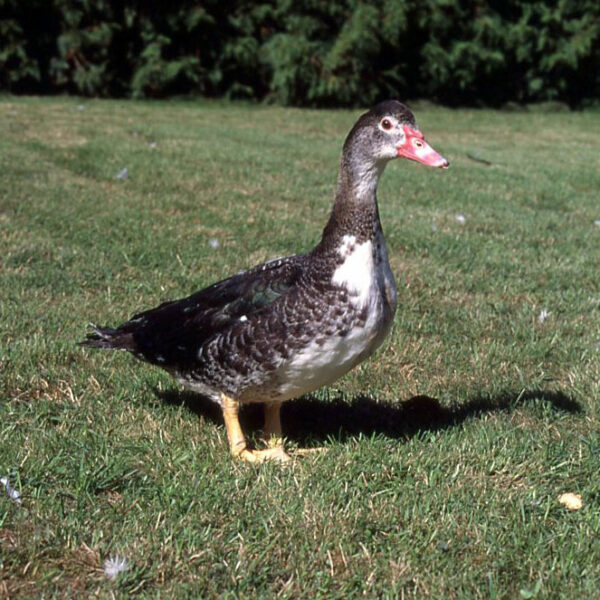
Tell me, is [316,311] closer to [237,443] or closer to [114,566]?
[237,443]

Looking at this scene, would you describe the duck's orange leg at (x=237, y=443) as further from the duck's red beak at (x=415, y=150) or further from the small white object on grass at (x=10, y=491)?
the duck's red beak at (x=415, y=150)

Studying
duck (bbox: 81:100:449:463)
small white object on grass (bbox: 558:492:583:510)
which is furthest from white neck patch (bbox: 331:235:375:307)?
small white object on grass (bbox: 558:492:583:510)

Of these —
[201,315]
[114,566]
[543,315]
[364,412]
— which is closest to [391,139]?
[201,315]

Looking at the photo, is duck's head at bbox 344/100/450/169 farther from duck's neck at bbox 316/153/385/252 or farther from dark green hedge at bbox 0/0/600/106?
dark green hedge at bbox 0/0/600/106

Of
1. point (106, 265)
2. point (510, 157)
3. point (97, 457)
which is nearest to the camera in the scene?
point (97, 457)

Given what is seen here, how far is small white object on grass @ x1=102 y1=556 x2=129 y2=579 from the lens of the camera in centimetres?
245

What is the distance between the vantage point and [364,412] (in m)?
3.65

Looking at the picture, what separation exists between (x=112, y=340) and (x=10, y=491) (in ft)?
2.87

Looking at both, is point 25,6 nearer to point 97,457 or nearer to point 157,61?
point 157,61

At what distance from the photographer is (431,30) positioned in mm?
15086

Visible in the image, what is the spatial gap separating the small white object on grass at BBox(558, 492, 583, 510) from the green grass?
0.04m

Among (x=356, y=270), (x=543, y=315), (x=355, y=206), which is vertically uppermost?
(x=355, y=206)

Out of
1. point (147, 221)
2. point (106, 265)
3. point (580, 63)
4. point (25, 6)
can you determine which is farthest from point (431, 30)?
point (106, 265)

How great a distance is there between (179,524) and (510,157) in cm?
942
